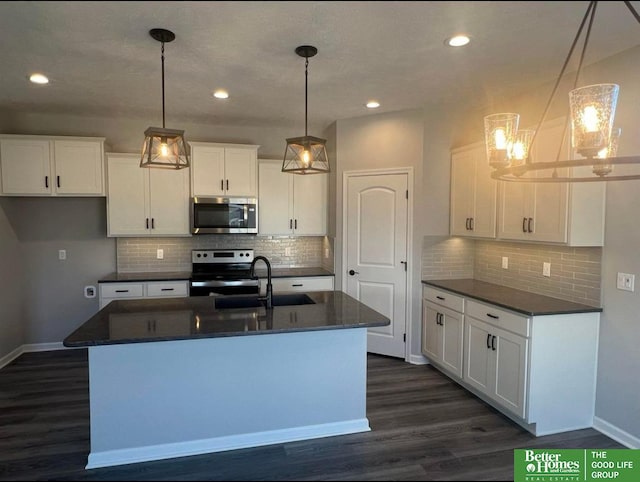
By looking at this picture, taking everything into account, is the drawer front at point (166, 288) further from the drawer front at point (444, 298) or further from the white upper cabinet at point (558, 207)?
the white upper cabinet at point (558, 207)

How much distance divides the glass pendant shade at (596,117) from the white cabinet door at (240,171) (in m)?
3.63

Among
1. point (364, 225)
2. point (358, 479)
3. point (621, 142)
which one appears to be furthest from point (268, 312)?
point (621, 142)

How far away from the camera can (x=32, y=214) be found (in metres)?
4.39

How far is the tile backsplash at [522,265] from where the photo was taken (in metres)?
2.92

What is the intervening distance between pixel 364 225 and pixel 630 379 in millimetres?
2651

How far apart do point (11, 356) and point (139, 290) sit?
4.94 feet

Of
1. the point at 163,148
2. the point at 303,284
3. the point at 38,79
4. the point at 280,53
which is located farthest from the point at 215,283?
the point at 280,53

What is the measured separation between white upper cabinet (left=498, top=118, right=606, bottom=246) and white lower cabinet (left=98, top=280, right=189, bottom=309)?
347 cm

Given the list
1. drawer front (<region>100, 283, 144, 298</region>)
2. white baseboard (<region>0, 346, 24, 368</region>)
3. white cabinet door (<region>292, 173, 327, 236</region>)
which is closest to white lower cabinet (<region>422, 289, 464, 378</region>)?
white cabinet door (<region>292, 173, 327, 236</region>)

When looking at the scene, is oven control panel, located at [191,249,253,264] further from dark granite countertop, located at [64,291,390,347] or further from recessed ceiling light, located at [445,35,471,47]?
recessed ceiling light, located at [445,35,471,47]

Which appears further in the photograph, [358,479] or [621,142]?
[621,142]

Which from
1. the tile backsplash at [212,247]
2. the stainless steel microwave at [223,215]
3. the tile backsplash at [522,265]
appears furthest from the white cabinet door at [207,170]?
the tile backsplash at [522,265]

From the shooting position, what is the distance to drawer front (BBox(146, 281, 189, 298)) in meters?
4.27

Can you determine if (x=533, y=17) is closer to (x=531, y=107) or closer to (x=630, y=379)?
(x=531, y=107)
